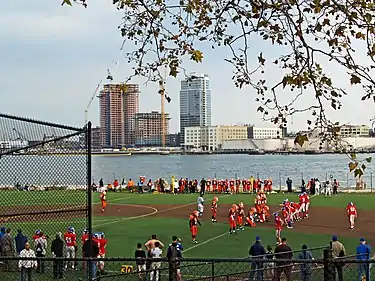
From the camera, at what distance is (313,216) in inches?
1262

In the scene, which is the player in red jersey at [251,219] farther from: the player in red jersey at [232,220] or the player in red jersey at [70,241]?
the player in red jersey at [70,241]

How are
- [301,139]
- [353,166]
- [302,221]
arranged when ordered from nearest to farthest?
[353,166] → [301,139] → [302,221]

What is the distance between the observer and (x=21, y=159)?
397 inches

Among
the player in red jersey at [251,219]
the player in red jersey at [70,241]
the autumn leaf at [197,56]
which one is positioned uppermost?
the autumn leaf at [197,56]

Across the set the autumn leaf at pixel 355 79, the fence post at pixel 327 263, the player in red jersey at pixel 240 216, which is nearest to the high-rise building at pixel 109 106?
the autumn leaf at pixel 355 79

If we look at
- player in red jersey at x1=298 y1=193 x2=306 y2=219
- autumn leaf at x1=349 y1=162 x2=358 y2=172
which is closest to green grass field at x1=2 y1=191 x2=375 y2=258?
player in red jersey at x1=298 y1=193 x2=306 y2=219

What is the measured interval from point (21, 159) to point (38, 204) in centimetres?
2089

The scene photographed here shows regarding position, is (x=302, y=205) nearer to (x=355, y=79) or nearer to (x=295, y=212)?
(x=295, y=212)

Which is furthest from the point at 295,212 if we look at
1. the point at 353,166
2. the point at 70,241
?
the point at 353,166

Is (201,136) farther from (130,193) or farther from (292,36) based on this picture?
(292,36)

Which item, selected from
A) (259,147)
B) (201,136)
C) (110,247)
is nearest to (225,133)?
(201,136)

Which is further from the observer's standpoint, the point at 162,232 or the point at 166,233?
the point at 162,232

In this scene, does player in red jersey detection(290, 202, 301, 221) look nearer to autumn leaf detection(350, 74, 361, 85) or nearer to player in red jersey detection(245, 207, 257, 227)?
player in red jersey detection(245, 207, 257, 227)

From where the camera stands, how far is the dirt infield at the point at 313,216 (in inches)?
1051
